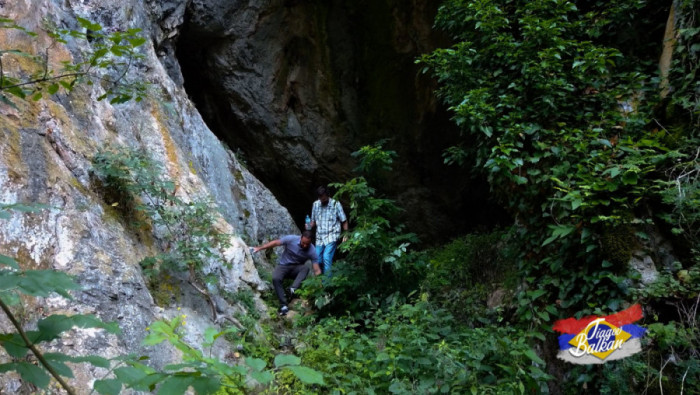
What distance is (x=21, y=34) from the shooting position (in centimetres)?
373

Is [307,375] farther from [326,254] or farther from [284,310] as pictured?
[326,254]

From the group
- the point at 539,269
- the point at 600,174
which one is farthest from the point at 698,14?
the point at 539,269

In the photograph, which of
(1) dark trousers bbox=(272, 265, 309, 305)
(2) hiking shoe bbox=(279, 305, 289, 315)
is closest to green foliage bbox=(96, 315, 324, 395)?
→ (2) hiking shoe bbox=(279, 305, 289, 315)

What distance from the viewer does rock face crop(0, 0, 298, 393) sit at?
2.88 metres

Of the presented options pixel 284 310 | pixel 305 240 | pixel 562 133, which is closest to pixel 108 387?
pixel 562 133

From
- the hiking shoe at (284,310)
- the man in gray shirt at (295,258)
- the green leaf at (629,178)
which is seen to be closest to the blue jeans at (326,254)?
the man in gray shirt at (295,258)

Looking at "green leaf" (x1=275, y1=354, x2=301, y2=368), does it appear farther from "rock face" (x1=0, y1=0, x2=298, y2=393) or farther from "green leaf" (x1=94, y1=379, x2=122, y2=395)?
"rock face" (x1=0, y1=0, x2=298, y2=393)

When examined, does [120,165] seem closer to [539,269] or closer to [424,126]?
[539,269]

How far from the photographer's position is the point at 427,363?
10.2 ft

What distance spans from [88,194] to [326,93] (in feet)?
17.9

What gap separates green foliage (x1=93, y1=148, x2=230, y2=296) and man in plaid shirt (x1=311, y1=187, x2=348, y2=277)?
2.45 metres

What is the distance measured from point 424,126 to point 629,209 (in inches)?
189

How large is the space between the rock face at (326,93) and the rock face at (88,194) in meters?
2.40

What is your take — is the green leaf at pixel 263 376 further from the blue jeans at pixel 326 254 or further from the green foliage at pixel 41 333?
the blue jeans at pixel 326 254
